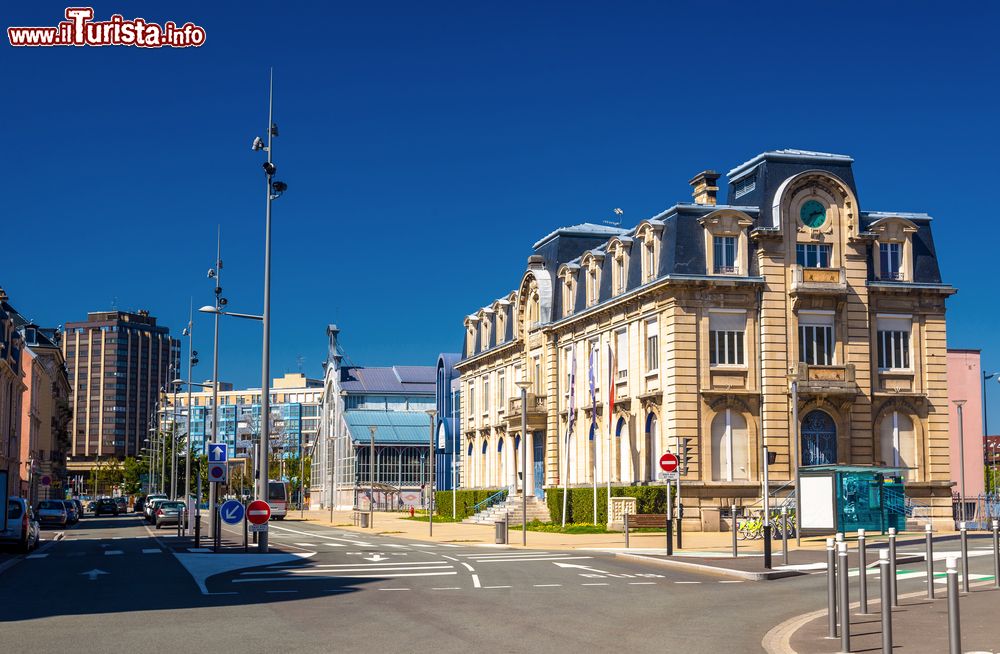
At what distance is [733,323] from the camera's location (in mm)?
46656

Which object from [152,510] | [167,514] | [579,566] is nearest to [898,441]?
[579,566]

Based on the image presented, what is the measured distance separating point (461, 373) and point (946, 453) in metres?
32.8

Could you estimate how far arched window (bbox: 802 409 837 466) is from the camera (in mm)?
46188

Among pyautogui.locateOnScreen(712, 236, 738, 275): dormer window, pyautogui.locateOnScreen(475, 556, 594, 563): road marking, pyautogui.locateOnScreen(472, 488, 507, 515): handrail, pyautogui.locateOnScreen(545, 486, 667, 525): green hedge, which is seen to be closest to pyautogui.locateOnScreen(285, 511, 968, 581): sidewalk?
pyautogui.locateOnScreen(475, 556, 594, 563): road marking

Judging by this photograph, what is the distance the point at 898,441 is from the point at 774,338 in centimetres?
688

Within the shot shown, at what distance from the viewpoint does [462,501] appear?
68562 millimetres

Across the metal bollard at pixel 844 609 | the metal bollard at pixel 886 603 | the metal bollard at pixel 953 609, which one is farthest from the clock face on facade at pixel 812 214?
the metal bollard at pixel 953 609

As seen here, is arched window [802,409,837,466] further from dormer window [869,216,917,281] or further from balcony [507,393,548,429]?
balcony [507,393,548,429]

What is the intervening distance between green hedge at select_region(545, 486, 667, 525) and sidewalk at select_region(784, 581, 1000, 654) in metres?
28.7

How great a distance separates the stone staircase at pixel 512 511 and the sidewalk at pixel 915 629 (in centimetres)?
3857

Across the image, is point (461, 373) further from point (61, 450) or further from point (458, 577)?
point (61, 450)

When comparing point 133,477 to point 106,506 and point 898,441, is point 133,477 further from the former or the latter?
point 898,441

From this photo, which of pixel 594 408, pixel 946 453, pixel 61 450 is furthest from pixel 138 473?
pixel 946 453

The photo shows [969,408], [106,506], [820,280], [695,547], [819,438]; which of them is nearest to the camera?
[695,547]
